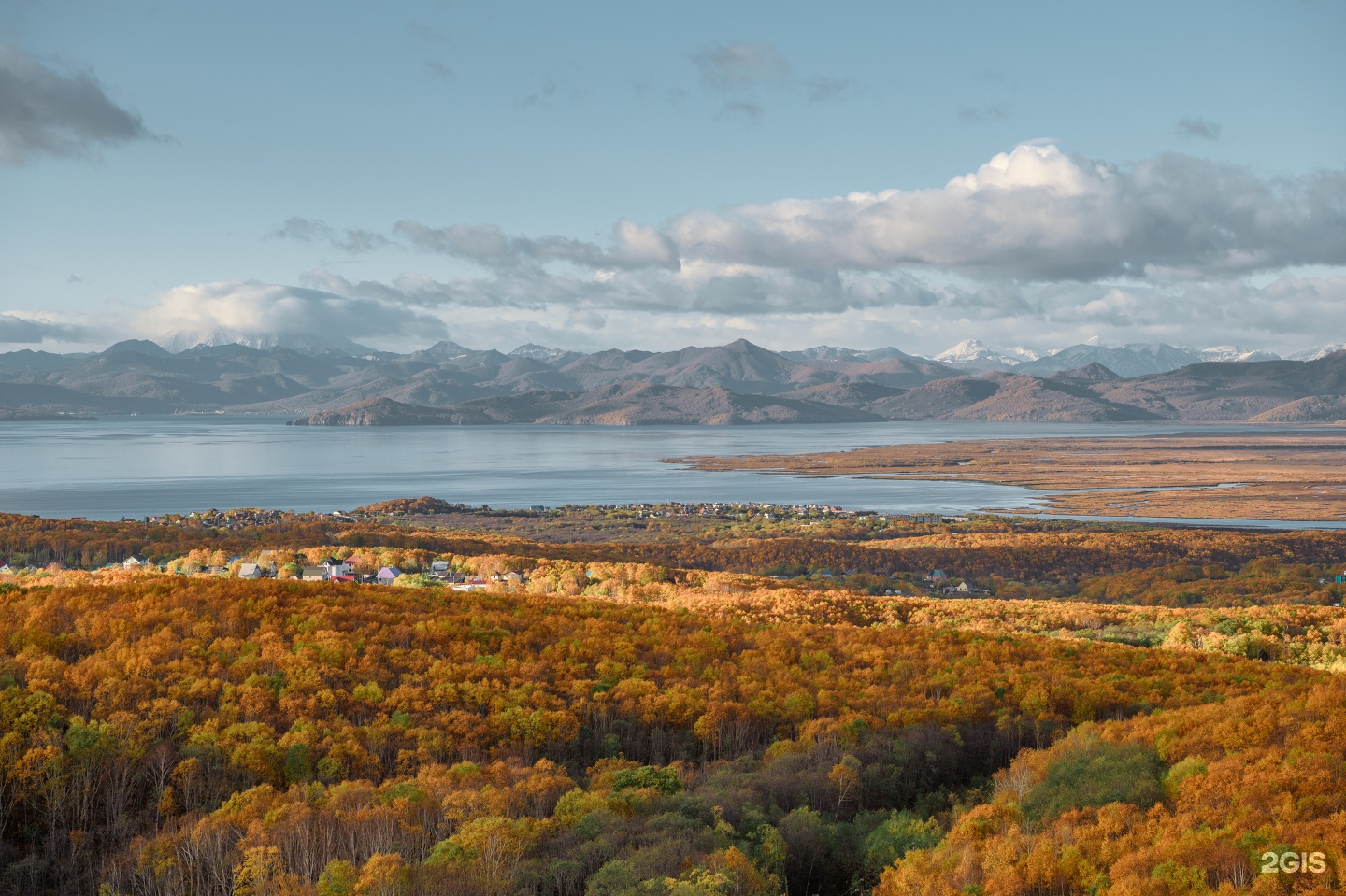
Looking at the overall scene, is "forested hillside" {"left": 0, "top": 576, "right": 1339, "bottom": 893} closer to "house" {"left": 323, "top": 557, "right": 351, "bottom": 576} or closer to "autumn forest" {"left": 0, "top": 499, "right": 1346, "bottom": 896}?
"autumn forest" {"left": 0, "top": 499, "right": 1346, "bottom": 896}

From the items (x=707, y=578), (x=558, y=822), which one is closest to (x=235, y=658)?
(x=558, y=822)

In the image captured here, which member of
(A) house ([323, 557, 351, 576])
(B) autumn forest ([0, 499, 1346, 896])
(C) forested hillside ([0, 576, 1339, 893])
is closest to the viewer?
(B) autumn forest ([0, 499, 1346, 896])

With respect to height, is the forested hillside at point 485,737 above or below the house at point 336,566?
above

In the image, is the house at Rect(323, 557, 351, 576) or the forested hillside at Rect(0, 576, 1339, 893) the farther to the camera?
the house at Rect(323, 557, 351, 576)

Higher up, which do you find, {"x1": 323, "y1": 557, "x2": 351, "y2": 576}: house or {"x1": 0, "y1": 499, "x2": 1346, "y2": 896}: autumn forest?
{"x1": 0, "y1": 499, "x2": 1346, "y2": 896}: autumn forest

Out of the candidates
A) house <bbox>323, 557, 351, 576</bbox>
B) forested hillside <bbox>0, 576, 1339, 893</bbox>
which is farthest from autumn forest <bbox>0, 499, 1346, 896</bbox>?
house <bbox>323, 557, 351, 576</bbox>

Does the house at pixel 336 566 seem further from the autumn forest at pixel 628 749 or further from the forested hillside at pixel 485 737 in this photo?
the forested hillside at pixel 485 737

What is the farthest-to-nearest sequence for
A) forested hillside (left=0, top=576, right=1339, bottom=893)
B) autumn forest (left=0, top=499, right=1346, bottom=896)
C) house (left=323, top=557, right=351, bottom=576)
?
1. house (left=323, top=557, right=351, bottom=576)
2. forested hillside (left=0, top=576, right=1339, bottom=893)
3. autumn forest (left=0, top=499, right=1346, bottom=896)

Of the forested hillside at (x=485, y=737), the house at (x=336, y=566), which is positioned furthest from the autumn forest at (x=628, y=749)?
the house at (x=336, y=566)
